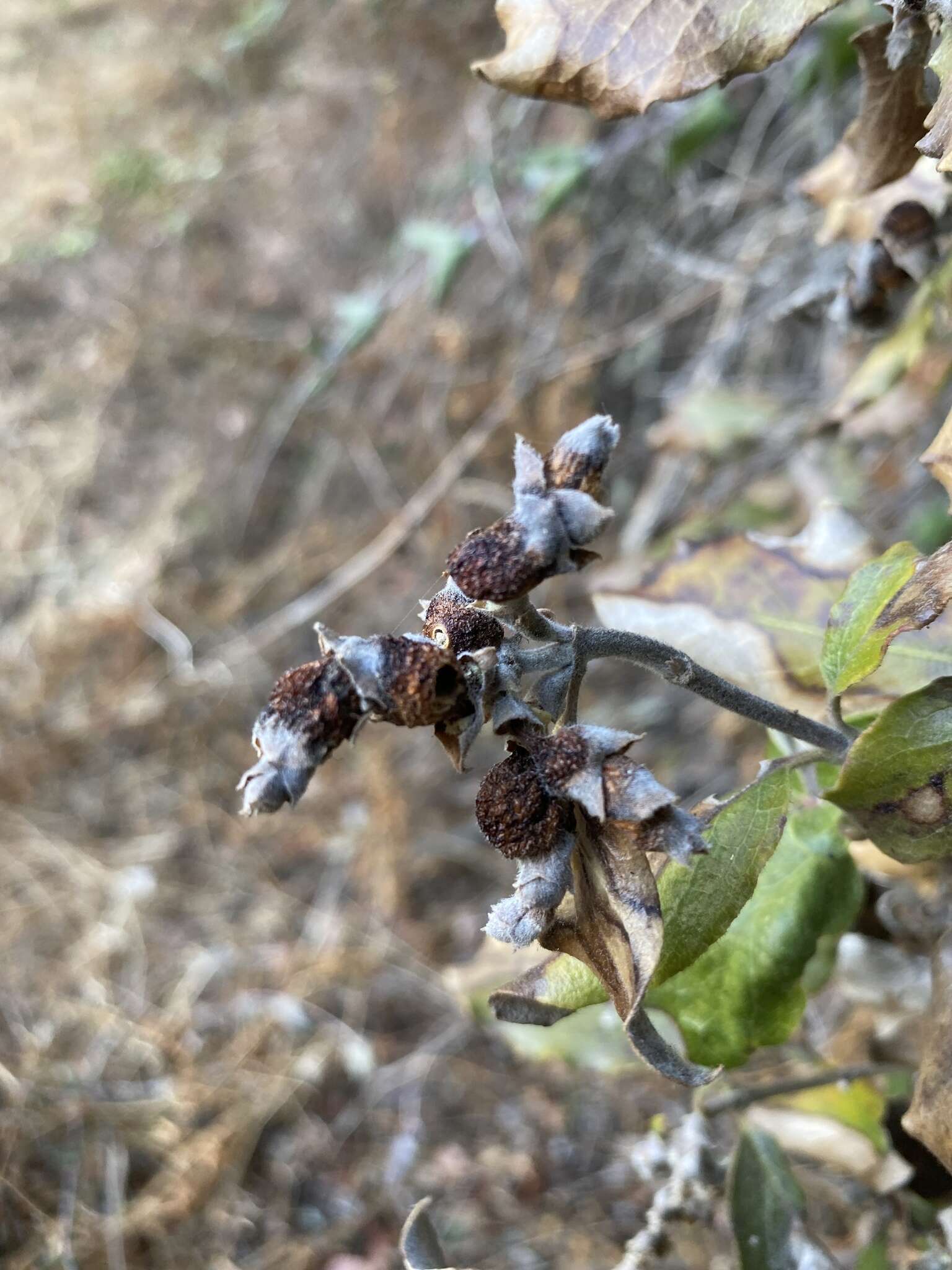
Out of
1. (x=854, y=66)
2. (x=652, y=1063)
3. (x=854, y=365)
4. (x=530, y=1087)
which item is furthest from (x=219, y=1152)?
(x=854, y=66)

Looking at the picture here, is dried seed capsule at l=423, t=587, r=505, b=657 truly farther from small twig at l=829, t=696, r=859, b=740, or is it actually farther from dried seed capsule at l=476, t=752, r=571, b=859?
small twig at l=829, t=696, r=859, b=740

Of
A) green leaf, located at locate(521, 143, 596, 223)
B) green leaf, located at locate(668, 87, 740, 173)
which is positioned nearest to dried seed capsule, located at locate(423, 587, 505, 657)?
green leaf, located at locate(668, 87, 740, 173)

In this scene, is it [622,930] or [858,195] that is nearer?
[622,930]

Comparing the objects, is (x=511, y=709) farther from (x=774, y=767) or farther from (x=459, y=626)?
(x=774, y=767)

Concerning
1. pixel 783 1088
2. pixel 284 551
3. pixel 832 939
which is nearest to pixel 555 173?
pixel 284 551

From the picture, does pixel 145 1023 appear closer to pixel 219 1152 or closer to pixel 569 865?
pixel 219 1152

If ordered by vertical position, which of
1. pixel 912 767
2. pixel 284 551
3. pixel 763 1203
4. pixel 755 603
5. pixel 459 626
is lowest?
pixel 284 551

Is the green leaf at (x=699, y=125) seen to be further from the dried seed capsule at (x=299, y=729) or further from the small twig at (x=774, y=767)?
the dried seed capsule at (x=299, y=729)
